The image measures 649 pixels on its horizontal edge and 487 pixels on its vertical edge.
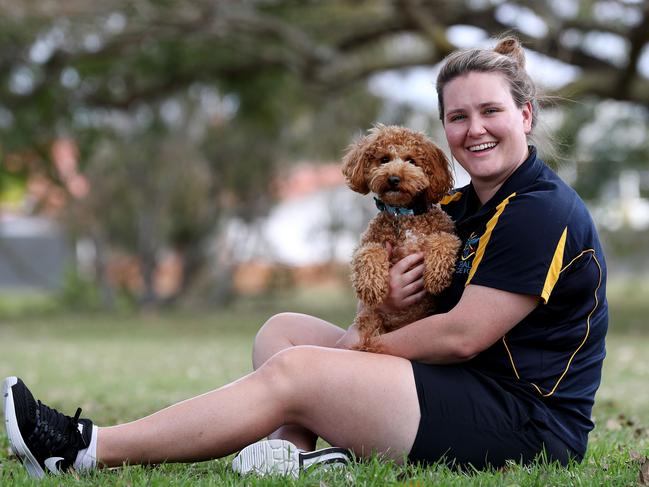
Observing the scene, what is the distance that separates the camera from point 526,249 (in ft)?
11.0

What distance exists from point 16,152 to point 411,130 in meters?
15.7

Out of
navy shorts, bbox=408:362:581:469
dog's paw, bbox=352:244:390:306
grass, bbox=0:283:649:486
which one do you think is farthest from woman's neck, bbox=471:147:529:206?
grass, bbox=0:283:649:486

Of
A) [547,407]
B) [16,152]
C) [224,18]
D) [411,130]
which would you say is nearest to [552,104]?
[411,130]

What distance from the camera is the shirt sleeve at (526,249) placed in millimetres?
3316

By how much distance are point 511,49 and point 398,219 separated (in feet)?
2.77

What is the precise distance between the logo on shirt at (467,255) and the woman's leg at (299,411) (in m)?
0.45

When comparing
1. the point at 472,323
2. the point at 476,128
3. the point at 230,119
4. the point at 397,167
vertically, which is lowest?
the point at 472,323

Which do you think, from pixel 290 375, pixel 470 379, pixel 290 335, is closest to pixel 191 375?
pixel 290 335

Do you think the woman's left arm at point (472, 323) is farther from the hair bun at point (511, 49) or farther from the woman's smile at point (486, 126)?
the hair bun at point (511, 49)

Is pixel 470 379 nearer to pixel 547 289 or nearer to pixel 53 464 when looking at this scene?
pixel 547 289

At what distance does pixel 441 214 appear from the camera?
3998mm

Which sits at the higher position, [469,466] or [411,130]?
[411,130]

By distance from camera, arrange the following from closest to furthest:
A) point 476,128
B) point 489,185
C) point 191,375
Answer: point 476,128 < point 489,185 < point 191,375

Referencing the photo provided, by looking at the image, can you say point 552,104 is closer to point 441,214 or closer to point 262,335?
point 441,214
